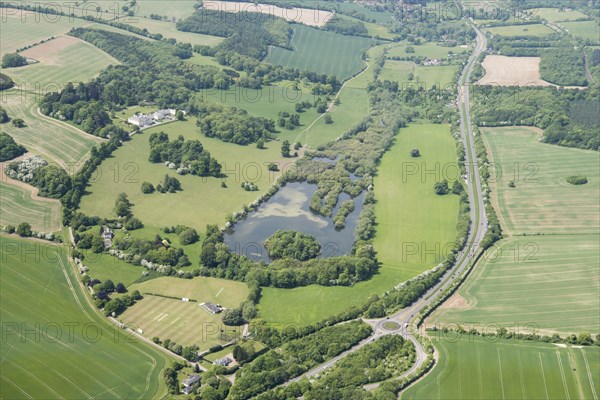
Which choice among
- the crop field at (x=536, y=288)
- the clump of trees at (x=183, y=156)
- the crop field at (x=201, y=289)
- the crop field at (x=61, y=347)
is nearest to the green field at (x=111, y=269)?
the crop field at (x=201, y=289)

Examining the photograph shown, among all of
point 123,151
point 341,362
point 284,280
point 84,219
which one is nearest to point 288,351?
point 341,362

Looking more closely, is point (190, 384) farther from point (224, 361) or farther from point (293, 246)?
point (293, 246)

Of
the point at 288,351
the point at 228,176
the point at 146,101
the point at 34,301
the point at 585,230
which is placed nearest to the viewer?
the point at 288,351

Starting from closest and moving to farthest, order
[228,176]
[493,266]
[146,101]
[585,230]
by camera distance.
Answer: [493,266], [585,230], [228,176], [146,101]

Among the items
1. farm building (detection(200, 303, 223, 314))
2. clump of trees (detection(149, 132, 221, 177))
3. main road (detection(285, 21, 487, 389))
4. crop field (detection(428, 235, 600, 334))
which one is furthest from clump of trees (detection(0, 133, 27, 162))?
crop field (detection(428, 235, 600, 334))

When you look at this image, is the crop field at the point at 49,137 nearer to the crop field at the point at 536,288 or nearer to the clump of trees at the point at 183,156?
the clump of trees at the point at 183,156

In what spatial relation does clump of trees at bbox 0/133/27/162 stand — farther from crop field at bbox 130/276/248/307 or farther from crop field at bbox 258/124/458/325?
crop field at bbox 258/124/458/325

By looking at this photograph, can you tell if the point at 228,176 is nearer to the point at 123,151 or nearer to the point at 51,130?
the point at 123,151
